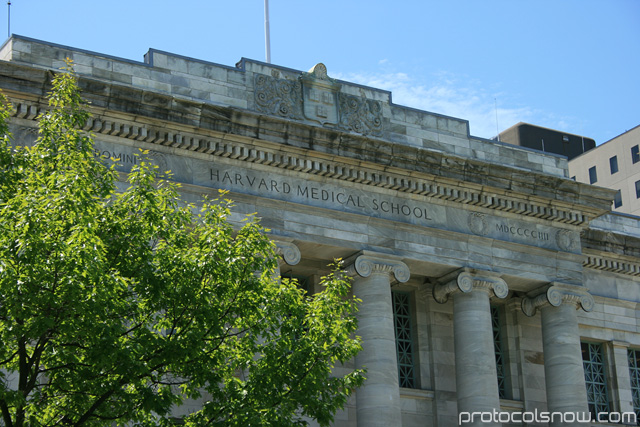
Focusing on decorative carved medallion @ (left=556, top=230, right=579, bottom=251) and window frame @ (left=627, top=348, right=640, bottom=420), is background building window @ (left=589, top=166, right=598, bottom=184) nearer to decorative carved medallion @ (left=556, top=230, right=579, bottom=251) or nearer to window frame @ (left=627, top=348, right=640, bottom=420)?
window frame @ (left=627, top=348, right=640, bottom=420)

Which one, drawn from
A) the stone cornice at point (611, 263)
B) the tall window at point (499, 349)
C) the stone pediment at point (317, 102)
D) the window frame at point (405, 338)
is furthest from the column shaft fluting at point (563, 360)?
the stone pediment at point (317, 102)

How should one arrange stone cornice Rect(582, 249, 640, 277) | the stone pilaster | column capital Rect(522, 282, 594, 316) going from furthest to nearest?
1. stone cornice Rect(582, 249, 640, 277)
2. the stone pilaster
3. column capital Rect(522, 282, 594, 316)

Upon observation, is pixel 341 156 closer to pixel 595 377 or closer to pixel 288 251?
pixel 288 251

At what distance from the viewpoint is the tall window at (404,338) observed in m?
39.5

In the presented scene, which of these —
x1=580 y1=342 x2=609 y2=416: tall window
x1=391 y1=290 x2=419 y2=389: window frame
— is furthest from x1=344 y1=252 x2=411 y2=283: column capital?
x1=580 y1=342 x2=609 y2=416: tall window

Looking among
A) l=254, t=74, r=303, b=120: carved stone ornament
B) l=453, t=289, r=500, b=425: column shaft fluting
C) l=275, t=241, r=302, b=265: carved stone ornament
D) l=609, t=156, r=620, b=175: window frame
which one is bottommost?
l=453, t=289, r=500, b=425: column shaft fluting

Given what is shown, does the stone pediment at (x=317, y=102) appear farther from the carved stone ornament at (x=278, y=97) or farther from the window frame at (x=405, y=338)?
the window frame at (x=405, y=338)

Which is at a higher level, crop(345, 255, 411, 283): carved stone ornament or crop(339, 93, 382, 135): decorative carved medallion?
crop(339, 93, 382, 135): decorative carved medallion

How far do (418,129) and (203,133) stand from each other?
8602 millimetres

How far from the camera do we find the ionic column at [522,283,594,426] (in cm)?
3966

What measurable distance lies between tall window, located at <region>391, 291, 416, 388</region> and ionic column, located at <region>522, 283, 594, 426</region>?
4371 mm

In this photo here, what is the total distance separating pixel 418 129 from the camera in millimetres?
39656

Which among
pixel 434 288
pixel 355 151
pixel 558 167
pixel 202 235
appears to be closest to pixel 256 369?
pixel 202 235

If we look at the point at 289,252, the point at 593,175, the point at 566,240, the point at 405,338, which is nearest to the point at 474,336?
the point at 405,338
